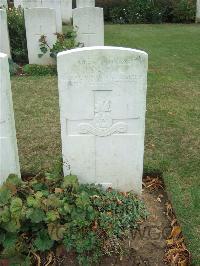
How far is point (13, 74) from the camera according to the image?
863 cm

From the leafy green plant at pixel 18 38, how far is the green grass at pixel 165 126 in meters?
1.21

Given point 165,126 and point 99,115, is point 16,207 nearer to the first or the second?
point 99,115

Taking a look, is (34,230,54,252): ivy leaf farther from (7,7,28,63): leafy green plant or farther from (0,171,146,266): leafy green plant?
(7,7,28,63): leafy green plant

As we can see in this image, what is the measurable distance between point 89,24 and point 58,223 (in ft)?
21.0

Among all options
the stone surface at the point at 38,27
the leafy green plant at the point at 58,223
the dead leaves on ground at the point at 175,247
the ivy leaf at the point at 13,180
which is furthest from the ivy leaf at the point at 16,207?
the stone surface at the point at 38,27

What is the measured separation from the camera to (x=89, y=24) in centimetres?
902

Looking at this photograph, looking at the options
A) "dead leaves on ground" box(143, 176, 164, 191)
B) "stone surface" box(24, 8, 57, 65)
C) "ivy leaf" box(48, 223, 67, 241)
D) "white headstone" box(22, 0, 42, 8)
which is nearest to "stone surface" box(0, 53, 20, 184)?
"ivy leaf" box(48, 223, 67, 241)

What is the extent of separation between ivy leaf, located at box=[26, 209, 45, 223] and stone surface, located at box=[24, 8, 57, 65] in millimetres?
5827

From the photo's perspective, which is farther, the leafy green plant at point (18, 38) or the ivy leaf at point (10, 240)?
the leafy green plant at point (18, 38)

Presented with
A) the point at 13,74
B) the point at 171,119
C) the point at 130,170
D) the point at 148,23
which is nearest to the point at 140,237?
the point at 130,170

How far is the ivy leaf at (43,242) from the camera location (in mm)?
3438

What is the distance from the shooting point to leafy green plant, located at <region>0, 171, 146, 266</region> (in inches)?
134

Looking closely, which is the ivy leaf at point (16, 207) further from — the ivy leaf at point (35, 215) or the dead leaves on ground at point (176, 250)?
the dead leaves on ground at point (176, 250)

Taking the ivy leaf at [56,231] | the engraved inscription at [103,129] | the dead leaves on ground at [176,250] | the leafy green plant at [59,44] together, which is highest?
the leafy green plant at [59,44]
